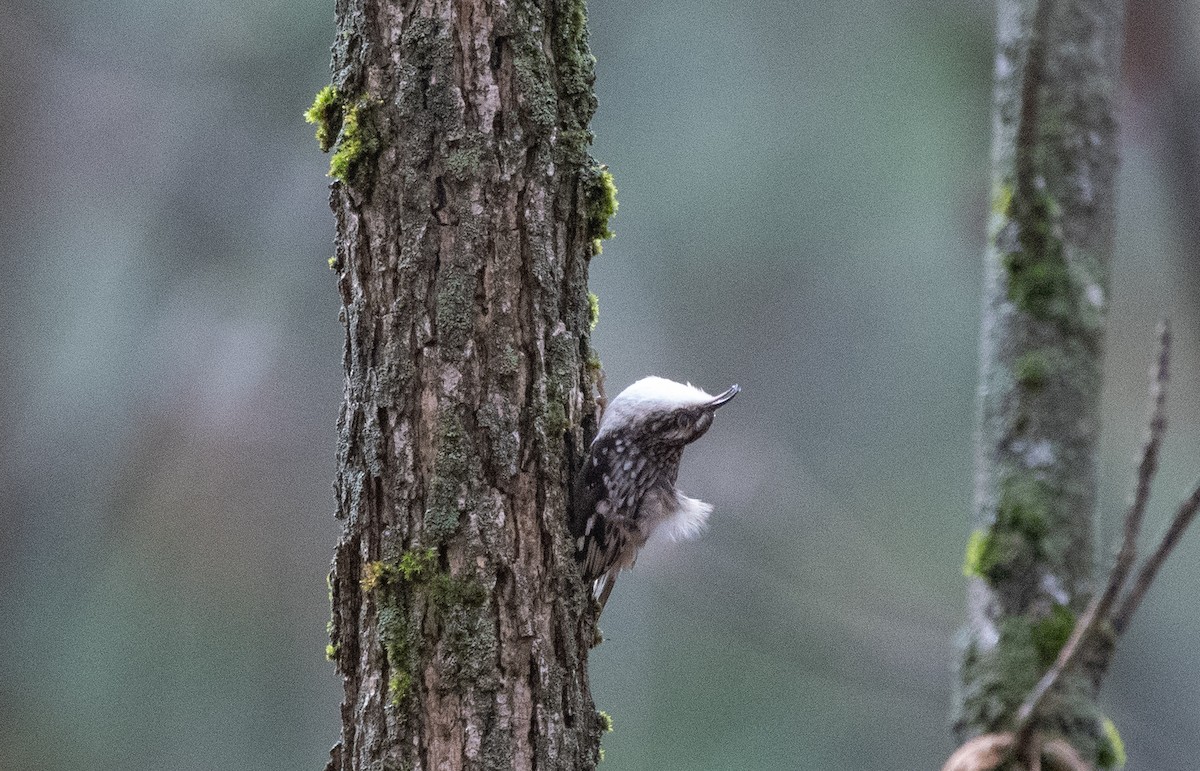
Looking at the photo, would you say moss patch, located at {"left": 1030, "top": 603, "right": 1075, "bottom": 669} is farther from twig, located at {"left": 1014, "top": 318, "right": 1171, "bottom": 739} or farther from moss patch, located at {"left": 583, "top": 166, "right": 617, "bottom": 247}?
moss patch, located at {"left": 583, "top": 166, "right": 617, "bottom": 247}

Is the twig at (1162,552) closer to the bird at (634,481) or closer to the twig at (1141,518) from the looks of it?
the twig at (1141,518)

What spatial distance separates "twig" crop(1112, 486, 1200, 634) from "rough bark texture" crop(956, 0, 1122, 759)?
1.14m

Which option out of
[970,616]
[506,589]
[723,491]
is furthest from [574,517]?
[723,491]

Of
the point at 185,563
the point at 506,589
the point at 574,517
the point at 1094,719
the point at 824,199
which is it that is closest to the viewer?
the point at 506,589

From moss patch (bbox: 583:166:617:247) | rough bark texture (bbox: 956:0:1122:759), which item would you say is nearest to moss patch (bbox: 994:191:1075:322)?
rough bark texture (bbox: 956:0:1122:759)

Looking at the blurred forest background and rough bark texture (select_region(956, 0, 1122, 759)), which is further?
the blurred forest background

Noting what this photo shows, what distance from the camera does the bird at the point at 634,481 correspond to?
93.7 inches

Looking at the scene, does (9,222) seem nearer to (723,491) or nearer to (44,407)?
(44,407)

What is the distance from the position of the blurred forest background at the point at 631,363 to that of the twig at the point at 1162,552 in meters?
3.67

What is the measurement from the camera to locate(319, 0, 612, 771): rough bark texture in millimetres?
2010

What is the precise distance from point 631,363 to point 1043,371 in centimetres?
572

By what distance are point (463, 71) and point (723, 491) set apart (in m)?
4.46

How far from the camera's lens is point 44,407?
6984 mm

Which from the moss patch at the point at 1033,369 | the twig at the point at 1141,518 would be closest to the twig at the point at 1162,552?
the twig at the point at 1141,518
